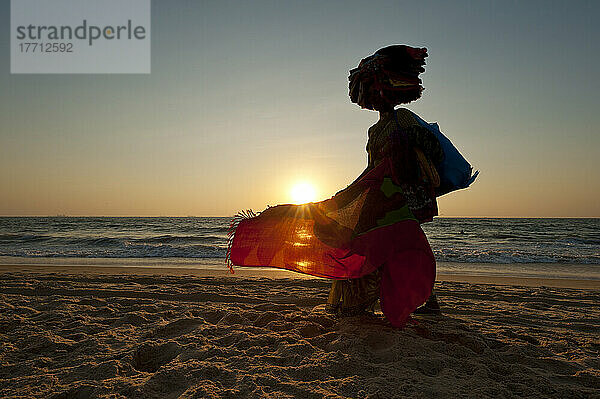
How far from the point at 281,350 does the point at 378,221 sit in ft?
3.77

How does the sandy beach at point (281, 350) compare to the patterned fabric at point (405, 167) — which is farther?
the patterned fabric at point (405, 167)

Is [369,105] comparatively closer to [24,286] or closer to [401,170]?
[401,170]

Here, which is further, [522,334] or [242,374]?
[522,334]

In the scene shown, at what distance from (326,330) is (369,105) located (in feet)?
6.05

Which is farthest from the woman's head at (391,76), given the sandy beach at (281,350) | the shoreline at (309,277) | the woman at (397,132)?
the shoreline at (309,277)

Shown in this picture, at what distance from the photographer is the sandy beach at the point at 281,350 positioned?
6.41 ft

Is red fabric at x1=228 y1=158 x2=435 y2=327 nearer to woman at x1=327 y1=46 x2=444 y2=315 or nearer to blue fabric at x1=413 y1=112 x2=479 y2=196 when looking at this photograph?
woman at x1=327 y1=46 x2=444 y2=315

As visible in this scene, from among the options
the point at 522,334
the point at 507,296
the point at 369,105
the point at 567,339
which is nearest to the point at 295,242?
the point at 369,105

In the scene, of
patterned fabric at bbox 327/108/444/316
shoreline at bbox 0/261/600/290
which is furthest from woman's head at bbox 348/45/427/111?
shoreline at bbox 0/261/600/290

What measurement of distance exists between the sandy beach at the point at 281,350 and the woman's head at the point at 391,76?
5.91 ft

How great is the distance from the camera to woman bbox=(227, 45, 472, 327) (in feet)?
8.49

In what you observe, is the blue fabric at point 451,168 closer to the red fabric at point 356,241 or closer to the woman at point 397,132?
the woman at point 397,132

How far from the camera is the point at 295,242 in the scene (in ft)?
9.89

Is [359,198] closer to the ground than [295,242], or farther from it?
farther from it
